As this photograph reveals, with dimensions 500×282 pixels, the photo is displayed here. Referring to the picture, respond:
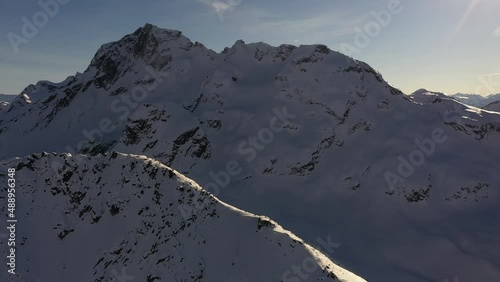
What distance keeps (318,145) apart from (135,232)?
55.4 meters

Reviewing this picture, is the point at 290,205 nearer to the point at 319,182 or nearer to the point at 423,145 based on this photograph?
the point at 319,182

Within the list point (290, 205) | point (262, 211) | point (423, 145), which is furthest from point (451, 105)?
point (262, 211)

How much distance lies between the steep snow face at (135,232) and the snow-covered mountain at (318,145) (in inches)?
1236

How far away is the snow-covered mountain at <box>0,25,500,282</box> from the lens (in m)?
65.7

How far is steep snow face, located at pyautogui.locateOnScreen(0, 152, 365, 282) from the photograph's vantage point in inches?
1277

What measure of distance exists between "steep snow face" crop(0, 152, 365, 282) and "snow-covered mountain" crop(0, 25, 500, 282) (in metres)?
31.4

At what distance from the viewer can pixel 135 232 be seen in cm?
3641

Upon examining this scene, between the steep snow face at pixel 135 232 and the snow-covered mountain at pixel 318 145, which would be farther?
the snow-covered mountain at pixel 318 145

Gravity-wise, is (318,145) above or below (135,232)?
above

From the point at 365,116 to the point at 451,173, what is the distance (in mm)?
23906

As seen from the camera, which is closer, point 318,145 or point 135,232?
point 135,232

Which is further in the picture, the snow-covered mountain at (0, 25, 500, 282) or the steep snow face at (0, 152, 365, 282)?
the snow-covered mountain at (0, 25, 500, 282)

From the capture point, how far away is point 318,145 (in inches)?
3273

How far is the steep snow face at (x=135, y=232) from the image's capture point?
3244 cm
